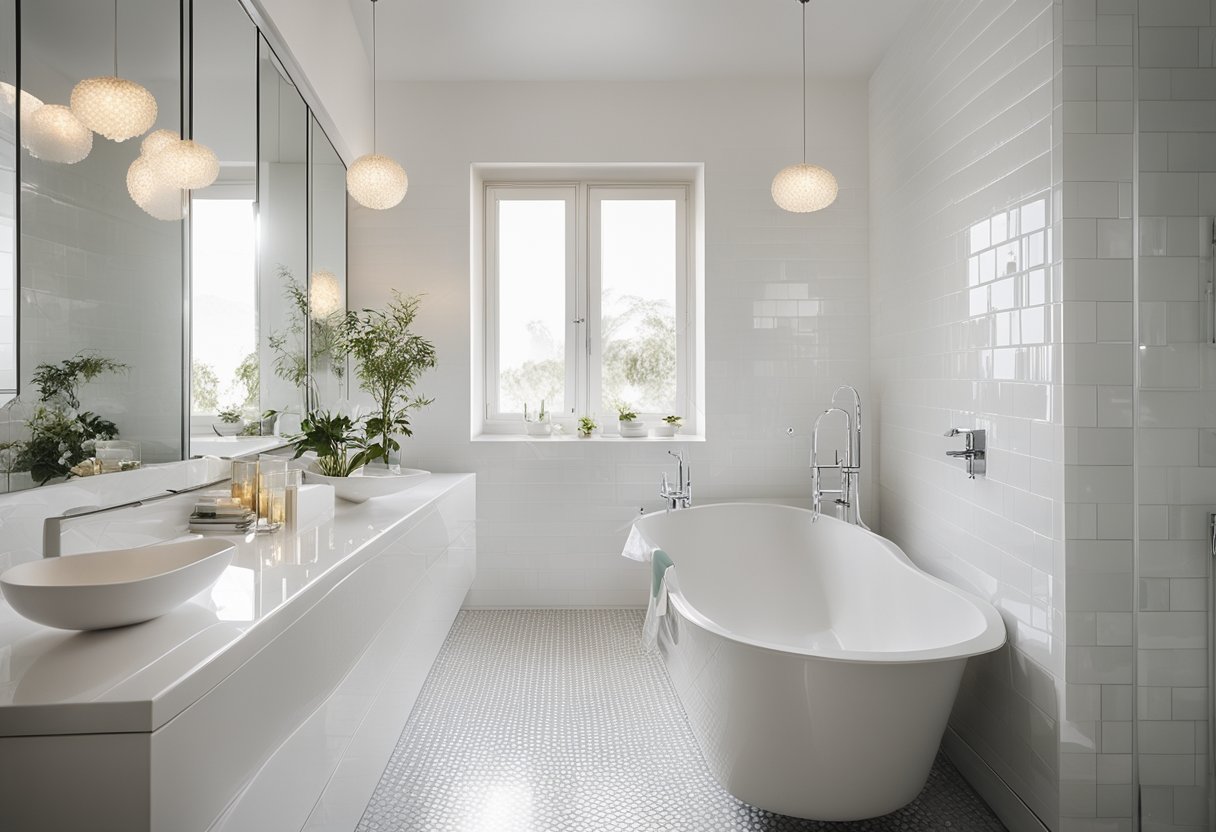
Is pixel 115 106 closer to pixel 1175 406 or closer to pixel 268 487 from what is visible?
pixel 268 487

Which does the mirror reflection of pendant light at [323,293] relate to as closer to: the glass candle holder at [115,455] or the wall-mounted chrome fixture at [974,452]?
the glass candle holder at [115,455]

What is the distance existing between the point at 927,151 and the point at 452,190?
7.71 ft

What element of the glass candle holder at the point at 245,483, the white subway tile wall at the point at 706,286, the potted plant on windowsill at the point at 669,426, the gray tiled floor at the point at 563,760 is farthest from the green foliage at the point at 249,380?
the potted plant on windowsill at the point at 669,426

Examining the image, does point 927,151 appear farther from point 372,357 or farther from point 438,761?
point 438,761

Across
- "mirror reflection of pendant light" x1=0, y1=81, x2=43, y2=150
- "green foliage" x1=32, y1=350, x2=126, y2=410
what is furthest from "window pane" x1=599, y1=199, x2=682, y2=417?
"mirror reflection of pendant light" x1=0, y1=81, x2=43, y2=150

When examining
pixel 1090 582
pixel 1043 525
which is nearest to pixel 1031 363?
pixel 1043 525

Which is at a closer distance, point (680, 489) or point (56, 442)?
point (56, 442)

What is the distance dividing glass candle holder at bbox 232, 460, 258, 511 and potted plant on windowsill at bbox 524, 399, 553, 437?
6.42 feet

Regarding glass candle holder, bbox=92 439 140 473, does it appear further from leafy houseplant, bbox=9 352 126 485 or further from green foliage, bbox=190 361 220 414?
green foliage, bbox=190 361 220 414

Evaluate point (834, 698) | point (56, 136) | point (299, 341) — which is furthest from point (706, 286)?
point (56, 136)

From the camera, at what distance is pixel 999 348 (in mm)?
2275

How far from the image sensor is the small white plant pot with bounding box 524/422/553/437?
3932 mm

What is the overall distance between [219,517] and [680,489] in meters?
2.22

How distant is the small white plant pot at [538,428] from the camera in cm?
393
